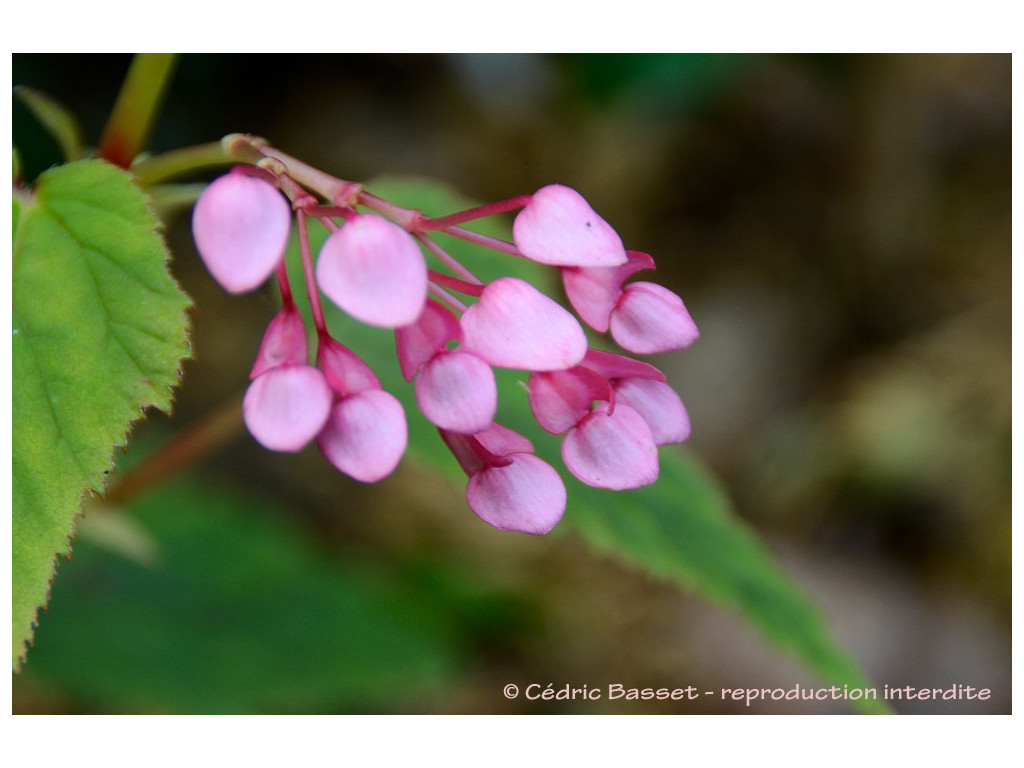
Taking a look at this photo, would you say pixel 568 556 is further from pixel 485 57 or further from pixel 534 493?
pixel 534 493

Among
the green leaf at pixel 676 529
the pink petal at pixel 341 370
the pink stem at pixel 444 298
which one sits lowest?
the pink petal at pixel 341 370

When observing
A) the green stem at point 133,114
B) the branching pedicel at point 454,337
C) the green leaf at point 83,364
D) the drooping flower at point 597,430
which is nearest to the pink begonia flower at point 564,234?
the branching pedicel at point 454,337

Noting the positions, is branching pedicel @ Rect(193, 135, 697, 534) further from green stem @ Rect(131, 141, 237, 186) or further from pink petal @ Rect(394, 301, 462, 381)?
green stem @ Rect(131, 141, 237, 186)

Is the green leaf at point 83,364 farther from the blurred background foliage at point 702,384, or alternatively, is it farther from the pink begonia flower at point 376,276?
the blurred background foliage at point 702,384

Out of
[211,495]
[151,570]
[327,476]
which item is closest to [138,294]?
[151,570]

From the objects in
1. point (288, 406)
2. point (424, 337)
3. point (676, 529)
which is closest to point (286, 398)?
point (288, 406)

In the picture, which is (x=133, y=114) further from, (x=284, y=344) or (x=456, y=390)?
(x=456, y=390)
